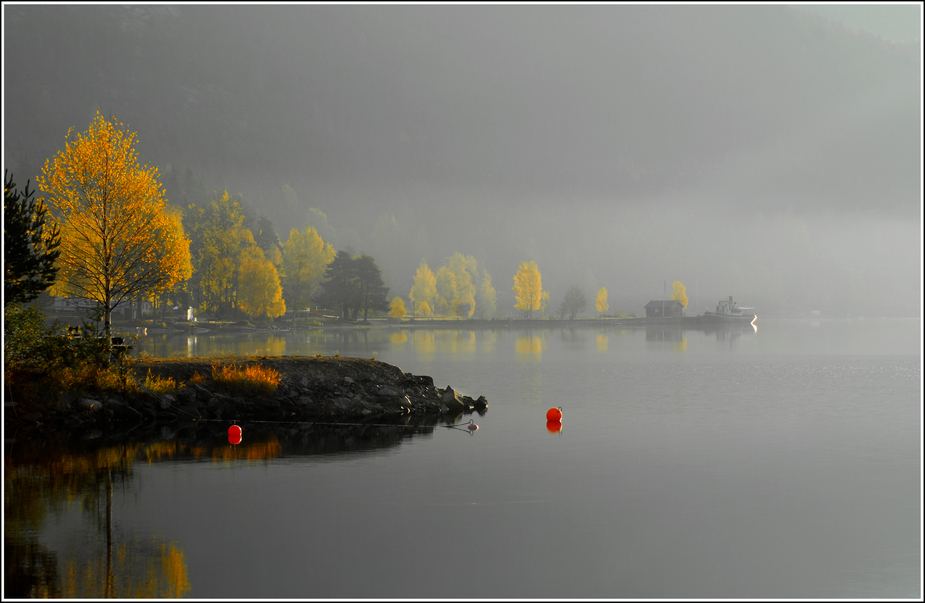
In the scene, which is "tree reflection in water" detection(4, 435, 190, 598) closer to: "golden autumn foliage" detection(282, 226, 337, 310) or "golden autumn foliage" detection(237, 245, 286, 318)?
"golden autumn foliage" detection(237, 245, 286, 318)

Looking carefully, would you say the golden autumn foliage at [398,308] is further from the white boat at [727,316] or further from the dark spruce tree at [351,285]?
the white boat at [727,316]

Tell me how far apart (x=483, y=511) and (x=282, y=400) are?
12.8 m

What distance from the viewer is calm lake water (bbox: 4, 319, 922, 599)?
35.4 ft

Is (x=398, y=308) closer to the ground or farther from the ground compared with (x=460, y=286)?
closer to the ground

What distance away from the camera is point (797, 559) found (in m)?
11.9

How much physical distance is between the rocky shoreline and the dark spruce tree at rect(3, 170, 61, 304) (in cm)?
392

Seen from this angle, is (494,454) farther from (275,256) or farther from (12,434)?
(275,256)

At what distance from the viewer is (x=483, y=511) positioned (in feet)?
46.8

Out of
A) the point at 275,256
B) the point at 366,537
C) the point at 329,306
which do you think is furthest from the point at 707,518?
the point at 275,256

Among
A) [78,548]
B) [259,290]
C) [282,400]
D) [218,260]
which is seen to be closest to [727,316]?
[259,290]

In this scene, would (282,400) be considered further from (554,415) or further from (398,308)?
(398,308)

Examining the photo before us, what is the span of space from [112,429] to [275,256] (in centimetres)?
10743

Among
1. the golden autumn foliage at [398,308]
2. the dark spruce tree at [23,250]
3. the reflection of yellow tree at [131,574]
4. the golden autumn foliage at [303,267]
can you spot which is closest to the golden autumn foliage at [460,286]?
the golden autumn foliage at [398,308]

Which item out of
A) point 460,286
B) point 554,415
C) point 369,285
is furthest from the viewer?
point 460,286
